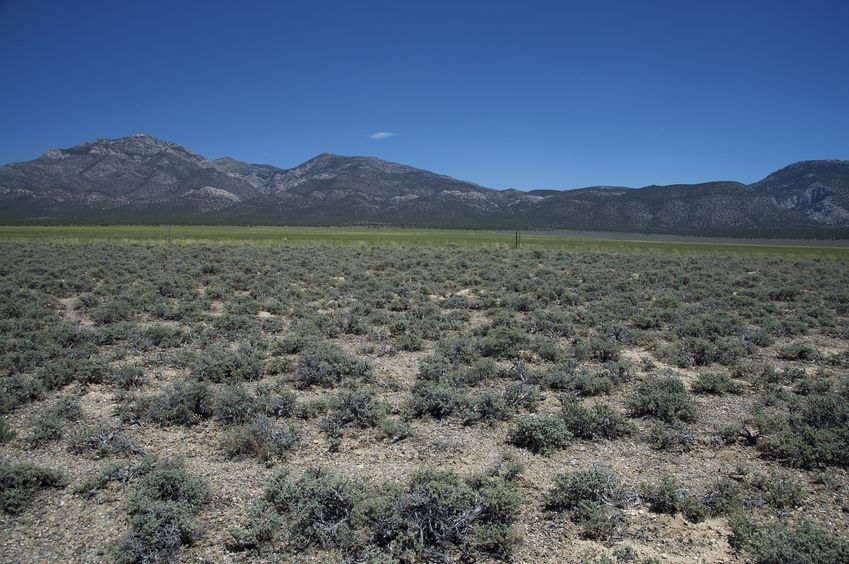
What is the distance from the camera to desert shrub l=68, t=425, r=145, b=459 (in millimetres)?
6879

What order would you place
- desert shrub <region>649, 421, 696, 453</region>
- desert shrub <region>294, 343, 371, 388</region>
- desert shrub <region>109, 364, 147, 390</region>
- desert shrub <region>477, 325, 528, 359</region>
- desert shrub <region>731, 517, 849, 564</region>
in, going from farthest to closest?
1. desert shrub <region>477, 325, 528, 359</region>
2. desert shrub <region>294, 343, 371, 388</region>
3. desert shrub <region>109, 364, 147, 390</region>
4. desert shrub <region>649, 421, 696, 453</region>
5. desert shrub <region>731, 517, 849, 564</region>

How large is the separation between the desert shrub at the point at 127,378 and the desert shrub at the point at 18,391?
118cm

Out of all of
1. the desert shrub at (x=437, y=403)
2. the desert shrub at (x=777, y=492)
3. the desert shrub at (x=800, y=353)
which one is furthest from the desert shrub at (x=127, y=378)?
the desert shrub at (x=800, y=353)

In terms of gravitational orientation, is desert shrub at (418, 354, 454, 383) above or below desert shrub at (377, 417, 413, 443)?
above

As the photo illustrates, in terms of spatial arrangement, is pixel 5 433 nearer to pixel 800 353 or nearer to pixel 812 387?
pixel 812 387

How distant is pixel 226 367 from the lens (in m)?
10.3

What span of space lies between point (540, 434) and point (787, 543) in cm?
317

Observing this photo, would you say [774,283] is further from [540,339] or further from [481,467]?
[481,467]

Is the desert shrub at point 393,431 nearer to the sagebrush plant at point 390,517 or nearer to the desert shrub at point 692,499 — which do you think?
the sagebrush plant at point 390,517

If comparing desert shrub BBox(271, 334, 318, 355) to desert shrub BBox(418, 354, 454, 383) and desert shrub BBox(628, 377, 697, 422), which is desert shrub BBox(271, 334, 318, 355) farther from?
desert shrub BBox(628, 377, 697, 422)

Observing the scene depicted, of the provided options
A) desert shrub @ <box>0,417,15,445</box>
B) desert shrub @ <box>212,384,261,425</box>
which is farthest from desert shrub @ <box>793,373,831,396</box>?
desert shrub @ <box>0,417,15,445</box>

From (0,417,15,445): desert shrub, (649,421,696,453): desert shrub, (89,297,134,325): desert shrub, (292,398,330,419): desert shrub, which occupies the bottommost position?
(649,421,696,453): desert shrub

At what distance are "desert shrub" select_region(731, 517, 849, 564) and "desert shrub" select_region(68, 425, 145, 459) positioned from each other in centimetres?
771

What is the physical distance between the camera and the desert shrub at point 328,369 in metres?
10.0
